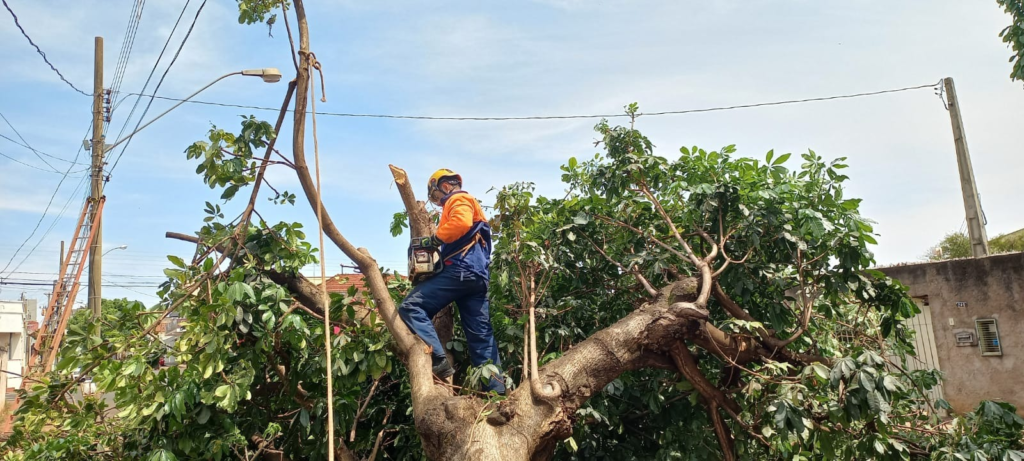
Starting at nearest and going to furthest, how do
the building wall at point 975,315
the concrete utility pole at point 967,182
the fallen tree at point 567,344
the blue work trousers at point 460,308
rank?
1. the fallen tree at point 567,344
2. the blue work trousers at point 460,308
3. the building wall at point 975,315
4. the concrete utility pole at point 967,182

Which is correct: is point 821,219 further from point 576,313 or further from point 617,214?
point 576,313

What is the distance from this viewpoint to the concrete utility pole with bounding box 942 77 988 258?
32.7 feet

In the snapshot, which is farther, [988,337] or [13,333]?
[13,333]

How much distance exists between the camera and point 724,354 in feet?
15.1

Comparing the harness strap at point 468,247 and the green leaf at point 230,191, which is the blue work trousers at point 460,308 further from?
the green leaf at point 230,191

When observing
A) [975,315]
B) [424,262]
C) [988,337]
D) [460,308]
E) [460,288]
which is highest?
[424,262]

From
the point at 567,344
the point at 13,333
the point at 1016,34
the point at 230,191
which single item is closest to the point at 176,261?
the point at 230,191

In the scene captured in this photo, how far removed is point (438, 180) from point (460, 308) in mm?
889

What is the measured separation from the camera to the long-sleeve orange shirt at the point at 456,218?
4.46 metres

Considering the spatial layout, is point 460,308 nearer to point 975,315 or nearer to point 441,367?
point 441,367

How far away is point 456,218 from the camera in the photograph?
14.7 ft

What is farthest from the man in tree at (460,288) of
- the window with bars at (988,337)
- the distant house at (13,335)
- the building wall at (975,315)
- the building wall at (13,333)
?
the building wall at (13,333)

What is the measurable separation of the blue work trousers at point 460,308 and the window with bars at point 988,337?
679 cm

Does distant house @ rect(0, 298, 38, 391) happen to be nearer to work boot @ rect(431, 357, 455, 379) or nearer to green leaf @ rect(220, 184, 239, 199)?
green leaf @ rect(220, 184, 239, 199)
